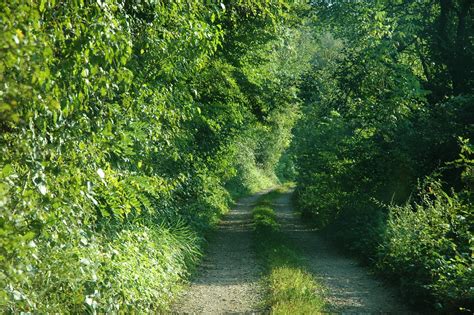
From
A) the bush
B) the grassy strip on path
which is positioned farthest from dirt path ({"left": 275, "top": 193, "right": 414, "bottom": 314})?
the bush

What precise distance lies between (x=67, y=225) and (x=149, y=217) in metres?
5.32

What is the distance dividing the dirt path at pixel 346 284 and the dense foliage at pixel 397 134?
0.41m

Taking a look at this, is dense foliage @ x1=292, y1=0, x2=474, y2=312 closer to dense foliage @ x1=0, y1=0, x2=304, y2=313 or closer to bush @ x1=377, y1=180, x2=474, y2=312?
bush @ x1=377, y1=180, x2=474, y2=312

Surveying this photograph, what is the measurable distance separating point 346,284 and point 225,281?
8.42 ft

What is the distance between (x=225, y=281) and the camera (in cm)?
1110

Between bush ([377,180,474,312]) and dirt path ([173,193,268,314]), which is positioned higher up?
bush ([377,180,474,312])

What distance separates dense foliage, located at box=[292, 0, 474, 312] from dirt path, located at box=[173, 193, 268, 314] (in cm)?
291

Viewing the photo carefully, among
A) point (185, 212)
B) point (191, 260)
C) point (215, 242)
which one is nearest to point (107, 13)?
point (191, 260)

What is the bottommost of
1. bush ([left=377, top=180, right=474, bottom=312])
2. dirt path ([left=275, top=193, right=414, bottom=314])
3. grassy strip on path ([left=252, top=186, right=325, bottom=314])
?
dirt path ([left=275, top=193, right=414, bottom=314])

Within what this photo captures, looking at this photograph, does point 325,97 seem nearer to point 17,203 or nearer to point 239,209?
point 239,209

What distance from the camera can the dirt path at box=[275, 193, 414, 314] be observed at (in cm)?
909

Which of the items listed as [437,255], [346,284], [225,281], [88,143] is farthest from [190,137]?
[88,143]

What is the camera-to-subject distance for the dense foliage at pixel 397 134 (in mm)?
9977

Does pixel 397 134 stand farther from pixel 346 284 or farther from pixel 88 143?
pixel 88 143
